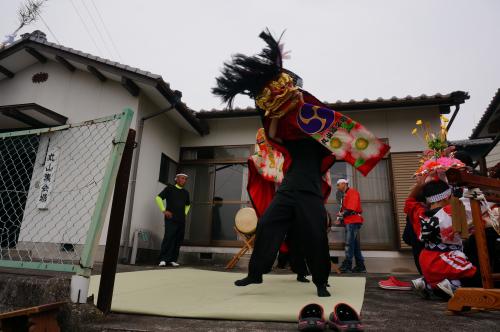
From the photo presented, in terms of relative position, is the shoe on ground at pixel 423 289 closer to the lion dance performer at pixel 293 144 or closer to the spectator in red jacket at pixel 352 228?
the lion dance performer at pixel 293 144

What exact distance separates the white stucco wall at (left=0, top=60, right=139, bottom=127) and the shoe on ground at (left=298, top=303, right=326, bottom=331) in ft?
20.2

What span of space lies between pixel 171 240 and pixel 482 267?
5.47 m

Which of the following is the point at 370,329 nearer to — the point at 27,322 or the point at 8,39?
the point at 27,322

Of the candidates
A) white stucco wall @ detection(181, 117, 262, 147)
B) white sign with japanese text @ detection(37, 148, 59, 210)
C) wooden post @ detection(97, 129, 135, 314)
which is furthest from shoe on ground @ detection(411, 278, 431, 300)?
white sign with japanese text @ detection(37, 148, 59, 210)

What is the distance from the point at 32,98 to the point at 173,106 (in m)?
3.25

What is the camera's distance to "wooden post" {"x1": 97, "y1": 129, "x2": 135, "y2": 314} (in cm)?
197

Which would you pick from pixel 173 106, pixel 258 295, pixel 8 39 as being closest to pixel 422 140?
pixel 173 106

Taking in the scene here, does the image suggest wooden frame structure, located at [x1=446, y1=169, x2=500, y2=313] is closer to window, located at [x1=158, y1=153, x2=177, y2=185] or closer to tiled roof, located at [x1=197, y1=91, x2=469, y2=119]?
tiled roof, located at [x1=197, y1=91, x2=469, y2=119]

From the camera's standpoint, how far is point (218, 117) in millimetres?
8328

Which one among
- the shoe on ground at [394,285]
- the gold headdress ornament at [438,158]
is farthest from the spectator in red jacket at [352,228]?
the shoe on ground at [394,285]

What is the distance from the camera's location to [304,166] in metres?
3.02

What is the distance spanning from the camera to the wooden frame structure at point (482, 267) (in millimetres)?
2041

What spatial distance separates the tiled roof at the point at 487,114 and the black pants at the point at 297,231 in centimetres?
681

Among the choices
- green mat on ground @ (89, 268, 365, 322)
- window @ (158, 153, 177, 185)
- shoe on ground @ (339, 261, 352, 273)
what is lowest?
green mat on ground @ (89, 268, 365, 322)
